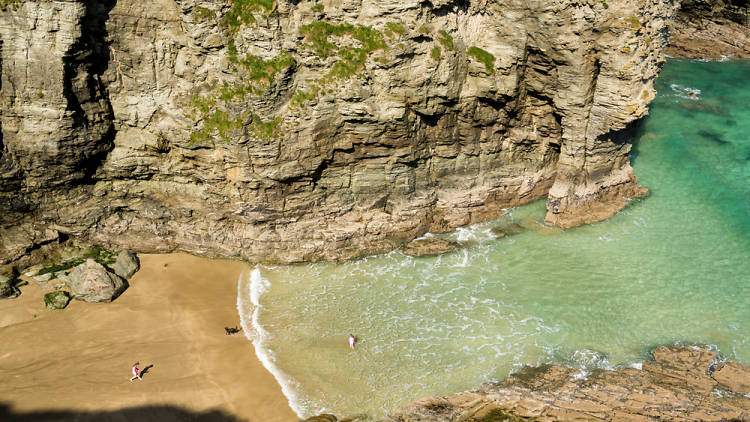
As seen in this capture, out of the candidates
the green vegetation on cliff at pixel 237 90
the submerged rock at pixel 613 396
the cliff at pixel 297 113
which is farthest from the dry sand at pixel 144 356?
the green vegetation on cliff at pixel 237 90

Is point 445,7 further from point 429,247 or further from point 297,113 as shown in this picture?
point 429,247

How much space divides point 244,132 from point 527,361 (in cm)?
1850

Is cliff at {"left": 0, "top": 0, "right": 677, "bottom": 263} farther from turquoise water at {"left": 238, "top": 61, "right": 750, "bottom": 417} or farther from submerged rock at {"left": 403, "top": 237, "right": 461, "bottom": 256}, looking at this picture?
turquoise water at {"left": 238, "top": 61, "right": 750, "bottom": 417}

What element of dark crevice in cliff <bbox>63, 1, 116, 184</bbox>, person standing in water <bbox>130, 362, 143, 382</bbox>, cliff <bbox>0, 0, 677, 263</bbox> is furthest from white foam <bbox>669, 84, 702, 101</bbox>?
person standing in water <bbox>130, 362, 143, 382</bbox>

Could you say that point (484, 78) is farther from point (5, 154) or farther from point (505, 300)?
point (5, 154)

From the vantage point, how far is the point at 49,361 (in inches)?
1108

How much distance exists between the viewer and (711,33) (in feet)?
189

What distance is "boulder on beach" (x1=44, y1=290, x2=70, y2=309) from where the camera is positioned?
30859mm

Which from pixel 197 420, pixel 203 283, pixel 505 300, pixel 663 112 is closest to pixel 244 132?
pixel 203 283

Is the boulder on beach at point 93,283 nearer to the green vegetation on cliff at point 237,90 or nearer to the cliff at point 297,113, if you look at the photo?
the cliff at point 297,113

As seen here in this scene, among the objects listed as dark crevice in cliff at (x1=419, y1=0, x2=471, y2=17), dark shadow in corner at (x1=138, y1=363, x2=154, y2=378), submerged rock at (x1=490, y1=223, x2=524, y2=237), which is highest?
dark crevice in cliff at (x1=419, y1=0, x2=471, y2=17)

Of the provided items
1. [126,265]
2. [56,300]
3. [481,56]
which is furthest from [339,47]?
[56,300]

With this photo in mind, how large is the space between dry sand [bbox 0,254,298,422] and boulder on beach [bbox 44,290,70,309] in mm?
328

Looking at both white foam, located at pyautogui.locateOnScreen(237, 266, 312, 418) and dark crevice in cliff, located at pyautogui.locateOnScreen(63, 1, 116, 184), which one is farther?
dark crevice in cliff, located at pyautogui.locateOnScreen(63, 1, 116, 184)
